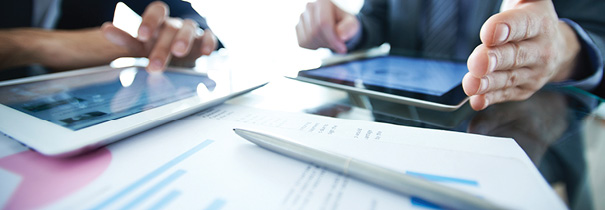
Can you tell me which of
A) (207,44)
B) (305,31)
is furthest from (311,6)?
(207,44)

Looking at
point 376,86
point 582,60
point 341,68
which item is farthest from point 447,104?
point 582,60

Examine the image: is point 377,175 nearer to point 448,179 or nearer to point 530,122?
point 448,179

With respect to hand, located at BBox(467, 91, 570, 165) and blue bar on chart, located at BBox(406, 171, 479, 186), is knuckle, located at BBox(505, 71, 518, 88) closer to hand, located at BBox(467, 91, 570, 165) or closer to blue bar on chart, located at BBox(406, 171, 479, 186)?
hand, located at BBox(467, 91, 570, 165)

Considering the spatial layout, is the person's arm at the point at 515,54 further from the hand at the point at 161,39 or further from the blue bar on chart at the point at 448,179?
the hand at the point at 161,39

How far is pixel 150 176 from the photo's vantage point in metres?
0.15

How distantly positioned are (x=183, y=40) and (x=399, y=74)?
37 centimetres

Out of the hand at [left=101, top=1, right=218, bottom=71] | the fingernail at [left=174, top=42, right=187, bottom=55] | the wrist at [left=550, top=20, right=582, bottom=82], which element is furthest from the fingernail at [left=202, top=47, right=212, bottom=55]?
the wrist at [left=550, top=20, right=582, bottom=82]

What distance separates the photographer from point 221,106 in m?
A: 0.30

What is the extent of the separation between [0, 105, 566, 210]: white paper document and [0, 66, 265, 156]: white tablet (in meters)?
0.01

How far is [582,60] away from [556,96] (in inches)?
2.6

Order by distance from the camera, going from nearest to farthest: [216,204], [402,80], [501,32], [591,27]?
[216,204] < [501,32] < [402,80] < [591,27]

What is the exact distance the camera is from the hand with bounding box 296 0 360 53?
0.56 meters

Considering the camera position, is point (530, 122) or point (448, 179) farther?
point (530, 122)

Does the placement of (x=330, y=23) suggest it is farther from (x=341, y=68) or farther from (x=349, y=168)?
(x=349, y=168)
